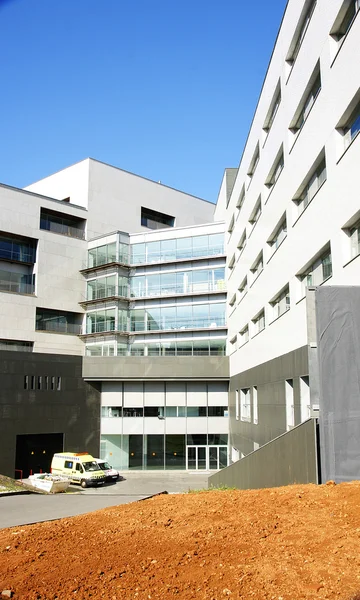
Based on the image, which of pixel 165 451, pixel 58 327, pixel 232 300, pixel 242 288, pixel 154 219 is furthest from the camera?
pixel 154 219

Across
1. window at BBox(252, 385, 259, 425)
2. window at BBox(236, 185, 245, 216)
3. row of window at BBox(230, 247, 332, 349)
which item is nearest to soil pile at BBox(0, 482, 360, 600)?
row of window at BBox(230, 247, 332, 349)

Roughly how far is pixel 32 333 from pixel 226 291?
16.5 meters

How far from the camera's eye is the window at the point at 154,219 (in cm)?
5490

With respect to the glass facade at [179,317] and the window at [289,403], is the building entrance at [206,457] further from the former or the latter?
the window at [289,403]

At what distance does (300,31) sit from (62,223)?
102ft

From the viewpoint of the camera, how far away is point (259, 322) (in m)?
32.0

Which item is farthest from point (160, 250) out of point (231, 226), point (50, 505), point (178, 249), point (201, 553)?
point (201, 553)

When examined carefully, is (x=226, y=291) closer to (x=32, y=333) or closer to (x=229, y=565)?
(x=32, y=333)

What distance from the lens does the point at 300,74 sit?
21281mm

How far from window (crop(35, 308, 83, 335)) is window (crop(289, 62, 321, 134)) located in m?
28.9

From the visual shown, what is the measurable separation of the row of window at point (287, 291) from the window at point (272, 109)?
949 centimetres

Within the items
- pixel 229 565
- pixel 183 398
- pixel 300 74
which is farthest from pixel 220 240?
pixel 229 565

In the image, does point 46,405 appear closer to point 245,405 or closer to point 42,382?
point 42,382

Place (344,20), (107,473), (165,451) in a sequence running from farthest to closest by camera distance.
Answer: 1. (165,451)
2. (107,473)
3. (344,20)
